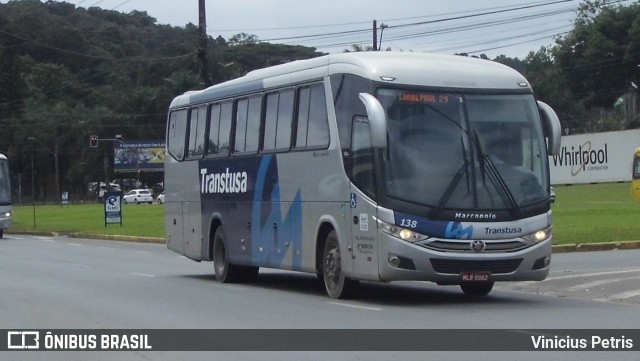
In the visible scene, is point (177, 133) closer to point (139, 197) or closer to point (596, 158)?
point (596, 158)

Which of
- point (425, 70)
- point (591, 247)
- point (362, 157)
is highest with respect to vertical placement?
point (425, 70)

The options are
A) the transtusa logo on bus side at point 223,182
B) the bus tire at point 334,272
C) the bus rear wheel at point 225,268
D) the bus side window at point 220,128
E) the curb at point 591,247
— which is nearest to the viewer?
the bus tire at point 334,272

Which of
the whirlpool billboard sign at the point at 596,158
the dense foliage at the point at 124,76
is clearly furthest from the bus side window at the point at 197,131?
the dense foliage at the point at 124,76

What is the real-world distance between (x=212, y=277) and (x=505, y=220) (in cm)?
906

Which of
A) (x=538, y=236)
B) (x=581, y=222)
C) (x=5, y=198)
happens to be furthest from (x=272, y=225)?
(x=5, y=198)

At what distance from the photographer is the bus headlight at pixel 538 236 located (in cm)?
1662

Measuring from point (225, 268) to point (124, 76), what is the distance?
9696 centimetres

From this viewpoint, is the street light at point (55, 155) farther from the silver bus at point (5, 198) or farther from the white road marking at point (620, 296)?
the white road marking at point (620, 296)

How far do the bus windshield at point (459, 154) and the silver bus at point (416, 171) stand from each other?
0.05 ft

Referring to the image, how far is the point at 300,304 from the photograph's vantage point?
17.6 metres

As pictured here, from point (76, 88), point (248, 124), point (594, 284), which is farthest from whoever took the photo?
point (76, 88)

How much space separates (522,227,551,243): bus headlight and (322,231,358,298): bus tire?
270 cm

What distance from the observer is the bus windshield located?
16.4m

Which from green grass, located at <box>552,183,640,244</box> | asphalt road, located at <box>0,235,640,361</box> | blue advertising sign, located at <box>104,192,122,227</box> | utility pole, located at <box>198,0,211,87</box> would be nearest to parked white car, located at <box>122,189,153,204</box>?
green grass, located at <box>552,183,640,244</box>
